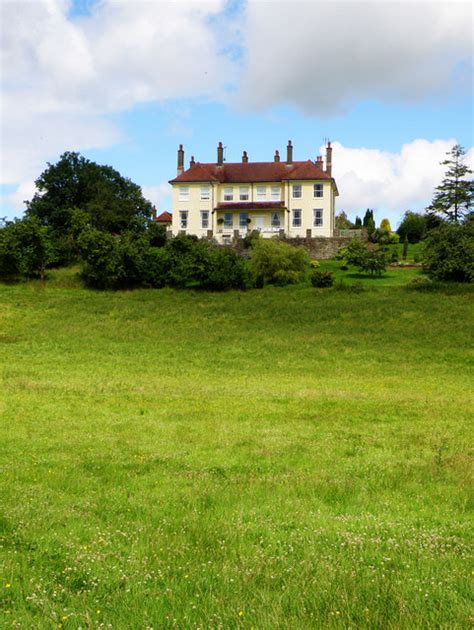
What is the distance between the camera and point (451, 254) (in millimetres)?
48781

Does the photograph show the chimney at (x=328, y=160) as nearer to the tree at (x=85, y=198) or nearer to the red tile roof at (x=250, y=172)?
the red tile roof at (x=250, y=172)

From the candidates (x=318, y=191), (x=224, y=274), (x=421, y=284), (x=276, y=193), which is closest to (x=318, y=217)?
(x=318, y=191)

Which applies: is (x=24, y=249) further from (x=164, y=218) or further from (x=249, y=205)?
(x=164, y=218)

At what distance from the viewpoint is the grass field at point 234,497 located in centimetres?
452

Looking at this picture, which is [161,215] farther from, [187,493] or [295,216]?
[187,493]

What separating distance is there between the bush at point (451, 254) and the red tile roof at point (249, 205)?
22892 millimetres

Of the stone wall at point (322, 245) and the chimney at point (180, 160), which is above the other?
the chimney at point (180, 160)

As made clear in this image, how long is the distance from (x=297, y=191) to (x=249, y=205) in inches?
239

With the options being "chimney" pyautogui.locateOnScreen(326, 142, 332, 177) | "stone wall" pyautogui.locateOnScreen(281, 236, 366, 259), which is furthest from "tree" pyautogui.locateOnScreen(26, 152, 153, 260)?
"chimney" pyautogui.locateOnScreen(326, 142, 332, 177)

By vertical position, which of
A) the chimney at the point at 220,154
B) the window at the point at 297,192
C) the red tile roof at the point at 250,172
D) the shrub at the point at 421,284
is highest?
the chimney at the point at 220,154

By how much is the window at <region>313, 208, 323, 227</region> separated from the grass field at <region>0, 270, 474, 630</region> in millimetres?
43922

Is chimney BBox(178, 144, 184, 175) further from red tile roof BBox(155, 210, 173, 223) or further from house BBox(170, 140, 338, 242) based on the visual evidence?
red tile roof BBox(155, 210, 173, 223)

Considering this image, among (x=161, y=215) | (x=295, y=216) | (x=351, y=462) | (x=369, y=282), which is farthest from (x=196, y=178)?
(x=351, y=462)

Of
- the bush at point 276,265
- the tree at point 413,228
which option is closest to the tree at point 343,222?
the tree at point 413,228
